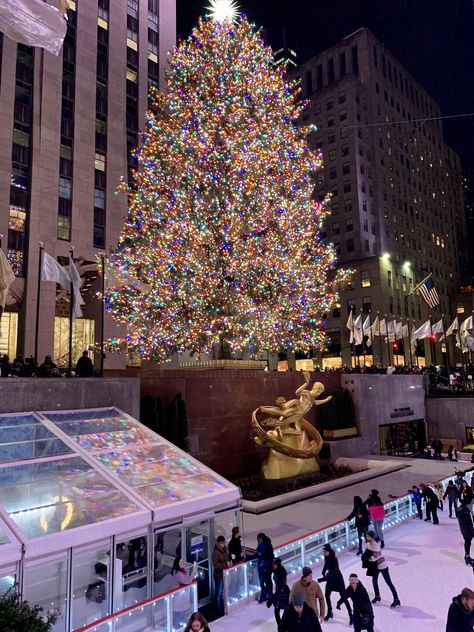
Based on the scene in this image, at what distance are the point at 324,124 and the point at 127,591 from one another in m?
76.0

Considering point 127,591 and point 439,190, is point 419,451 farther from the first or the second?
point 439,190

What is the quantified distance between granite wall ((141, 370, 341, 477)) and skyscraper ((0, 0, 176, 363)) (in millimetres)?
15599

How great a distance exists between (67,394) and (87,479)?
3632 mm

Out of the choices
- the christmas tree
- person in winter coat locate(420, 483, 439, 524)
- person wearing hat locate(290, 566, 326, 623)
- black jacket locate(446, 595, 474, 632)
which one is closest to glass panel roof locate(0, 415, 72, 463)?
person wearing hat locate(290, 566, 326, 623)

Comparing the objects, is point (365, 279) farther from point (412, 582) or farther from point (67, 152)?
point (412, 582)

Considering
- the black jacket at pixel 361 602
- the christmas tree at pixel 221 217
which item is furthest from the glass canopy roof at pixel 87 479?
the christmas tree at pixel 221 217

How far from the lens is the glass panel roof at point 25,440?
10227 millimetres

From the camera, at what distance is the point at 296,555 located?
11.4 metres

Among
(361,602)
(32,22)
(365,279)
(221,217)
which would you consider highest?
(365,279)

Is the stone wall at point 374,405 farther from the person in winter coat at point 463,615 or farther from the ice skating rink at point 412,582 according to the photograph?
the person in winter coat at point 463,615

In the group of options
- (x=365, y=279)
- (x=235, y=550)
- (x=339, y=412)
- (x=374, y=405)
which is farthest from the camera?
(x=365, y=279)

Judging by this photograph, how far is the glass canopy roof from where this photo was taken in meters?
8.55

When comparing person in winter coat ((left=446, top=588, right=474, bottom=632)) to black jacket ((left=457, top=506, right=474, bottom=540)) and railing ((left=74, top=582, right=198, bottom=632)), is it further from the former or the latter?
black jacket ((left=457, top=506, right=474, bottom=540))

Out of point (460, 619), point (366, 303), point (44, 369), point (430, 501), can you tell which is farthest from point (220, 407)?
point (366, 303)
